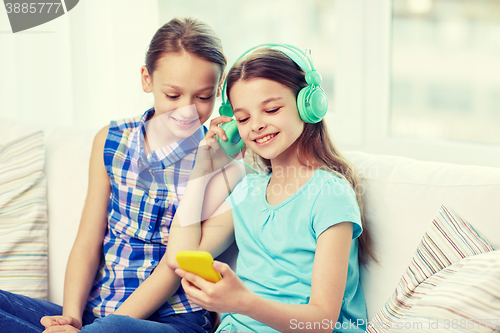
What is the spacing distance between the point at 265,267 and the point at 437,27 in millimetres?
1230

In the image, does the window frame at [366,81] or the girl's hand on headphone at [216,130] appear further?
the window frame at [366,81]

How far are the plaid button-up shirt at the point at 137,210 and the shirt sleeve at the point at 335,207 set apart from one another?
1.26 ft

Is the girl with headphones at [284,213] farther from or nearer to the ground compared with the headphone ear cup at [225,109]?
nearer to the ground

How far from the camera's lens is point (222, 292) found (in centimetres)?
81

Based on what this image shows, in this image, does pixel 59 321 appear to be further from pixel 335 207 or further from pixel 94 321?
pixel 335 207

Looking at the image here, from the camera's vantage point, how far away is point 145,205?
118 centimetres

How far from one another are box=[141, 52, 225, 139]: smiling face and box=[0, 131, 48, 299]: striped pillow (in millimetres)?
507

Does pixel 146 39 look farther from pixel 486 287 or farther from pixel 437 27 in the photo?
pixel 486 287

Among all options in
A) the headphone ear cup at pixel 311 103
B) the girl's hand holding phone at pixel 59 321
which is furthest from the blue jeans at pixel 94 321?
the headphone ear cup at pixel 311 103

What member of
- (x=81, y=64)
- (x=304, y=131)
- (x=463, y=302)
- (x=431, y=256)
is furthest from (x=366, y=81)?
(x=81, y=64)

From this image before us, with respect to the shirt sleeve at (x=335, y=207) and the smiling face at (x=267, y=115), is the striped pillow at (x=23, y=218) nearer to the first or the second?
the smiling face at (x=267, y=115)

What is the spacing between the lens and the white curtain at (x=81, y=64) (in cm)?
205

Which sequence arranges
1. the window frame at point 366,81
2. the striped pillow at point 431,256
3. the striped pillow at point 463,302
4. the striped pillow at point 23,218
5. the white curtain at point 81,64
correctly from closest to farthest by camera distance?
the striped pillow at point 463,302, the striped pillow at point 431,256, the striped pillow at point 23,218, the window frame at point 366,81, the white curtain at point 81,64

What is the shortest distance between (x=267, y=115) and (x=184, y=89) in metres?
0.22
